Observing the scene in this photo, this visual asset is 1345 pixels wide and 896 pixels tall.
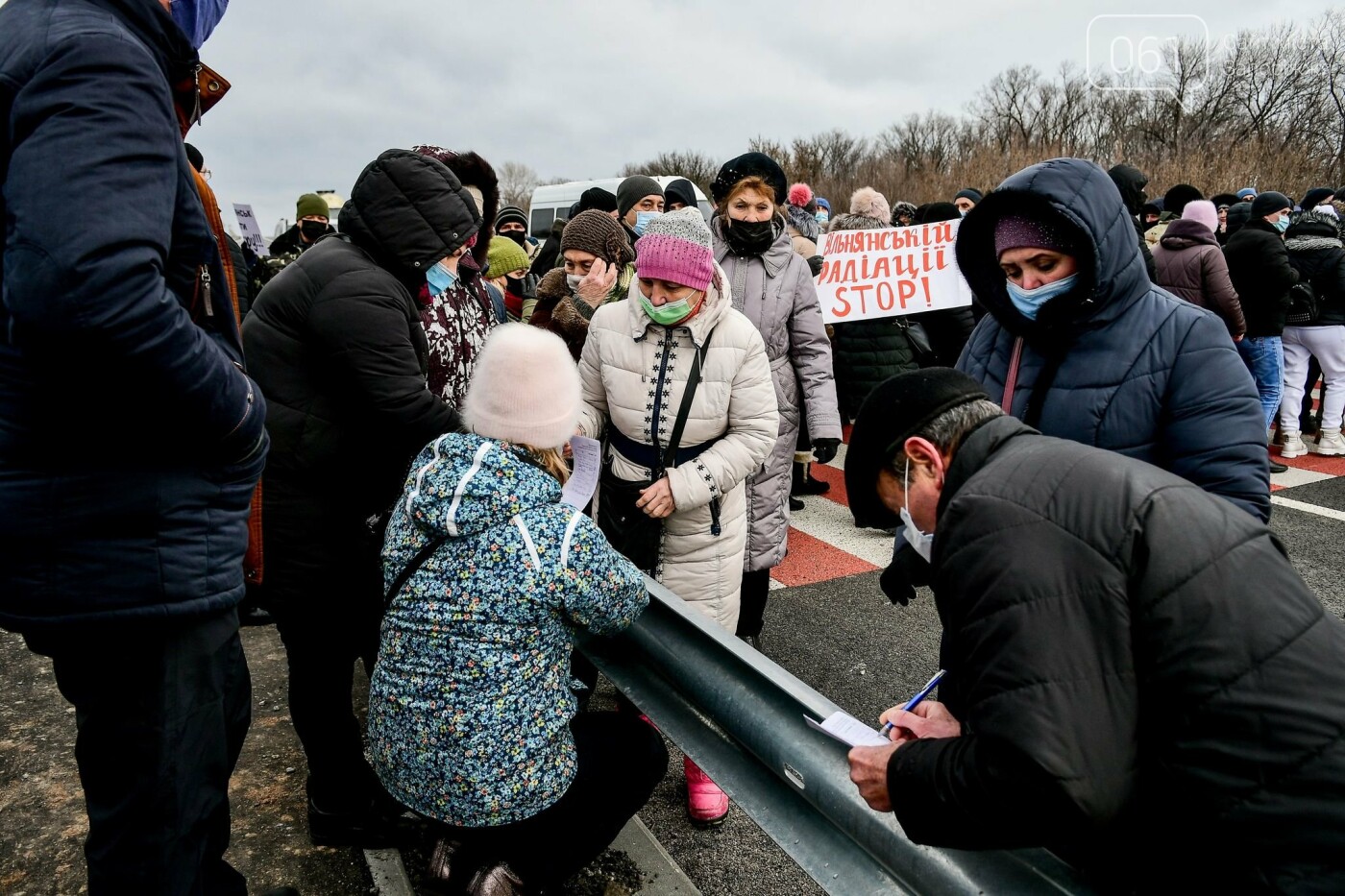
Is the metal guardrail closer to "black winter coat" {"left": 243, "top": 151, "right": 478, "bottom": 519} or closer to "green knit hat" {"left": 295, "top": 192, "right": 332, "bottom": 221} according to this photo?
"black winter coat" {"left": 243, "top": 151, "right": 478, "bottom": 519}

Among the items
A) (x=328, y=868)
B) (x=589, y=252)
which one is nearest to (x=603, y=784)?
(x=328, y=868)

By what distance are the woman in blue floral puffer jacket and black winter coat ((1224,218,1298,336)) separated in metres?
7.05

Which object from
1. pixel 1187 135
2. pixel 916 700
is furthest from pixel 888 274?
pixel 1187 135

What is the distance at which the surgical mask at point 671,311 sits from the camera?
302 centimetres

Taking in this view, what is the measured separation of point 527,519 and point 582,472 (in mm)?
573

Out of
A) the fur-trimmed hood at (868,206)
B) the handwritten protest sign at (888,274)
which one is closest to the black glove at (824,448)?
the handwritten protest sign at (888,274)

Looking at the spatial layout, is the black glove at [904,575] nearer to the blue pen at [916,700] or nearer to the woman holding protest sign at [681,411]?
the blue pen at [916,700]

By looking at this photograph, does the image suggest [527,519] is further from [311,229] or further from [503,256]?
[311,229]

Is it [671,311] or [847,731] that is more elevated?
[671,311]

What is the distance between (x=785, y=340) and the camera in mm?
4109

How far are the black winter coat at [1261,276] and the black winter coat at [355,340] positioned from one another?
7.01 m

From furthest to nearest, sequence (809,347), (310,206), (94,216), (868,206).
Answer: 1. (310,206)
2. (868,206)
3. (809,347)
4. (94,216)

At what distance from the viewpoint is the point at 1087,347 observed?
2367mm

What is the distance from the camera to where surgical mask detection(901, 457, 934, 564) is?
1703 millimetres
